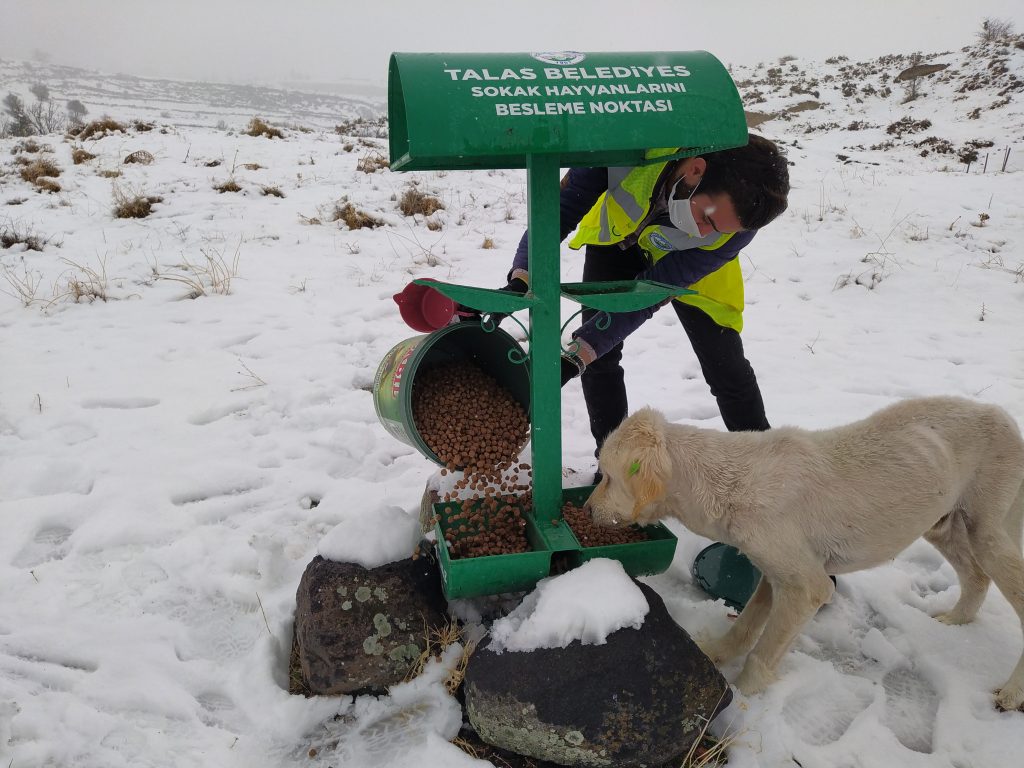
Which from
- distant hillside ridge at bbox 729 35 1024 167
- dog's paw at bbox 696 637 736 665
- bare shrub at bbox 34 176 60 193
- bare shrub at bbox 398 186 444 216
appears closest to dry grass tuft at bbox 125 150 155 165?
bare shrub at bbox 34 176 60 193

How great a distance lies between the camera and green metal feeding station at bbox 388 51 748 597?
208 centimetres

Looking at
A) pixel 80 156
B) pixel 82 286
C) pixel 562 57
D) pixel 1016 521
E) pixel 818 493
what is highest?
pixel 562 57

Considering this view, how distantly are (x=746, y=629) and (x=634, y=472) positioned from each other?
0.93m

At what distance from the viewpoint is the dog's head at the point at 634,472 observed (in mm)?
2432

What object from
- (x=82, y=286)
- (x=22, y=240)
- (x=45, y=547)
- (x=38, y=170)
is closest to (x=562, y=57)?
(x=45, y=547)

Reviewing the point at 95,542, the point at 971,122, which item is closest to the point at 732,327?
the point at 95,542

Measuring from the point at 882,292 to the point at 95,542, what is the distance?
7571 mm

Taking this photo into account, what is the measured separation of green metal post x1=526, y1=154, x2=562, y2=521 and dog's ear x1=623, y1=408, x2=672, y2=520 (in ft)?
1.25

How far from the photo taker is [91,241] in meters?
8.09

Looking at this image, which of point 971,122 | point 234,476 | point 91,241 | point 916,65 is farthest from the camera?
point 916,65

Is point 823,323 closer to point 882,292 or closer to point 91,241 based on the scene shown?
point 882,292

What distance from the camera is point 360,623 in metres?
2.57

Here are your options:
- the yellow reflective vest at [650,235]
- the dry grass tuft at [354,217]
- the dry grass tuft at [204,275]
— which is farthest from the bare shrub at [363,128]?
the yellow reflective vest at [650,235]

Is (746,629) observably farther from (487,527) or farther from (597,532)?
(487,527)
